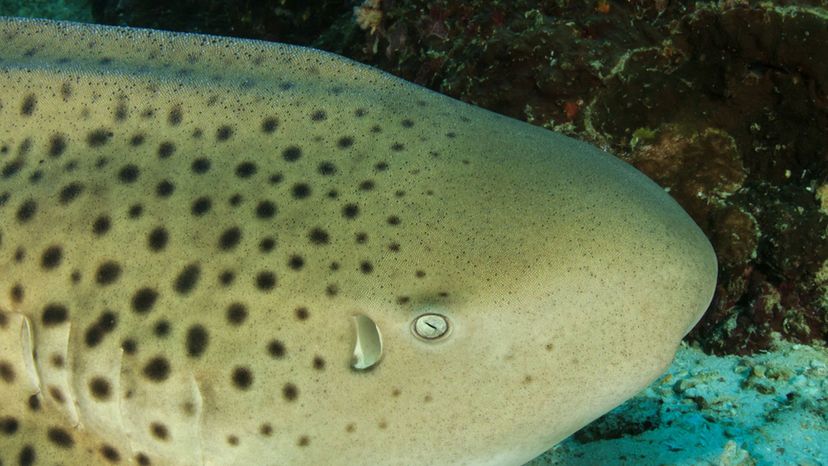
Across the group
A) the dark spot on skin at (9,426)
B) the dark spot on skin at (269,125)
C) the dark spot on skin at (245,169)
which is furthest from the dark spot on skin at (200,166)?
the dark spot on skin at (9,426)

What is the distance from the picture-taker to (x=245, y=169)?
7.78 ft

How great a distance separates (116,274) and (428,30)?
3.57 metres

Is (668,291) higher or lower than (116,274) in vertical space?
higher

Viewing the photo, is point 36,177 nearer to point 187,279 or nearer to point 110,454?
point 187,279

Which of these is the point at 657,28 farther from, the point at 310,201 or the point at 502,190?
the point at 310,201

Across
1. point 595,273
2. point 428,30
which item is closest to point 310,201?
point 595,273

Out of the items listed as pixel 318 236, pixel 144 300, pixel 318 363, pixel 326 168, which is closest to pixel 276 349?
pixel 318 363

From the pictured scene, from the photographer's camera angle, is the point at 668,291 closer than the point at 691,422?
Yes

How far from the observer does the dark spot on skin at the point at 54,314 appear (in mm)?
2338

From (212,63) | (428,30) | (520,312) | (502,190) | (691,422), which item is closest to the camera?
(520,312)

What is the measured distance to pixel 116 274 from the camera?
2.31 m

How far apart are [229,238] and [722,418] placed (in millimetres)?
2861

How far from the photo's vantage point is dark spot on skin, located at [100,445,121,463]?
2.36 m

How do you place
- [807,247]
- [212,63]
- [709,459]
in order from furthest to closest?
[807,247] → [709,459] → [212,63]
